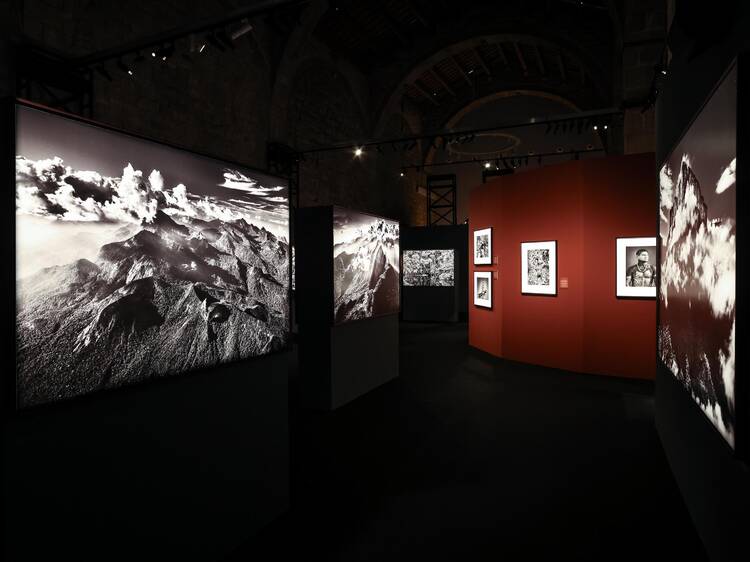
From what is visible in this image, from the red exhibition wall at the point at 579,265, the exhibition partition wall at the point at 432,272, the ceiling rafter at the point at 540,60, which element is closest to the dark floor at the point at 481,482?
the red exhibition wall at the point at 579,265

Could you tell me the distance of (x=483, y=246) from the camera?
31.2 feet

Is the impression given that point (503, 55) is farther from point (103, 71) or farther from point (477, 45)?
point (103, 71)

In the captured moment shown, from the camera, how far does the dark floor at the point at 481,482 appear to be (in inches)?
113

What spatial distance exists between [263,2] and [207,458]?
Answer: 19.8 ft

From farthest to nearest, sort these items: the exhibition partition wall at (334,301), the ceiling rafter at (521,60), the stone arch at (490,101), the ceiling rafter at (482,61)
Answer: the stone arch at (490,101)
the ceiling rafter at (482,61)
the ceiling rafter at (521,60)
the exhibition partition wall at (334,301)

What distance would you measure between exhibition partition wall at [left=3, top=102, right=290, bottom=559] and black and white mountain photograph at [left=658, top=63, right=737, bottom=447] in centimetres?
235

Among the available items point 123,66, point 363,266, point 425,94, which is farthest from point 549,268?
point 425,94

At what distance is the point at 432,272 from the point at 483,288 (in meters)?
6.09

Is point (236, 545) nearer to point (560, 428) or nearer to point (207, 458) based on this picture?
point (207, 458)

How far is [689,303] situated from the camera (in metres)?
2.67

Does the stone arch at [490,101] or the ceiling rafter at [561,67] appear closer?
the ceiling rafter at [561,67]

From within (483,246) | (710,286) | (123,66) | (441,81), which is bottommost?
(710,286)

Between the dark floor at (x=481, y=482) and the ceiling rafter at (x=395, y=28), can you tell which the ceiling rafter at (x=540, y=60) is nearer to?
the ceiling rafter at (x=395, y=28)

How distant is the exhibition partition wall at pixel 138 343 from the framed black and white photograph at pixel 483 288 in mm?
6737
